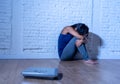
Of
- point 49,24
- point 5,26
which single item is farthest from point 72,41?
point 5,26

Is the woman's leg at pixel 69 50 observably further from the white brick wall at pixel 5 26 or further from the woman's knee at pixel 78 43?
the white brick wall at pixel 5 26

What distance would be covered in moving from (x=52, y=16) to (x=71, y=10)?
1.22 ft

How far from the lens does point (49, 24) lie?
4207 millimetres

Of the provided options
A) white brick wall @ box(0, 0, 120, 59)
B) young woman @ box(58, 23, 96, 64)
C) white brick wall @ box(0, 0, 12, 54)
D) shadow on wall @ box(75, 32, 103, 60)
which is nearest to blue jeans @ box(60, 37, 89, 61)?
young woman @ box(58, 23, 96, 64)

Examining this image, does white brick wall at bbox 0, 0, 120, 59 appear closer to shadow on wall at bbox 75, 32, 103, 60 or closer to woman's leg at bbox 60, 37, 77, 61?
shadow on wall at bbox 75, 32, 103, 60

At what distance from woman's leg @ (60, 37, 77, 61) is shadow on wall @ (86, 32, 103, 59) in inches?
21.5

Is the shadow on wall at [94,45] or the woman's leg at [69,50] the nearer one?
the woman's leg at [69,50]

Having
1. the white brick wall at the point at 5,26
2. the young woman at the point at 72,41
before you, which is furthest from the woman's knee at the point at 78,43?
the white brick wall at the point at 5,26

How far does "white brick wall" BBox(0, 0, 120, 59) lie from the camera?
4.11 meters

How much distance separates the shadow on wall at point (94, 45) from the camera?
432 centimetres

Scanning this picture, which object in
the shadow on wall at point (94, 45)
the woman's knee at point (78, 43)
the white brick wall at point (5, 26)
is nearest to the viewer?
the woman's knee at point (78, 43)

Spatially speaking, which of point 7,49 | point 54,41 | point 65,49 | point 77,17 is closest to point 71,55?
point 65,49

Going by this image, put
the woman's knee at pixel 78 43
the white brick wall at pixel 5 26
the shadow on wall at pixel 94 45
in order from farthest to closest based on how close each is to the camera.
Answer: the shadow on wall at pixel 94 45 < the white brick wall at pixel 5 26 < the woman's knee at pixel 78 43

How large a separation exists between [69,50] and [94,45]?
0.73 m
